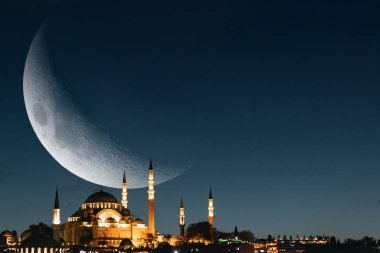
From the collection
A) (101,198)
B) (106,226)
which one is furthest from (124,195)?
(106,226)

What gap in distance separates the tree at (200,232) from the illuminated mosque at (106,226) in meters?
2.02

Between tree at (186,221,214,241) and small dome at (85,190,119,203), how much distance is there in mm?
14000

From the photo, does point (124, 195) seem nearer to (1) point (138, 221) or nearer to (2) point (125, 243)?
(1) point (138, 221)

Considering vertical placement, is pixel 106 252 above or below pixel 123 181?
below

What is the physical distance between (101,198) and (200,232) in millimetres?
17800

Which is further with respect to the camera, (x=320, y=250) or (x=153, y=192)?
(x=320, y=250)

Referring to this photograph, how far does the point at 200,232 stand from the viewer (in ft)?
316

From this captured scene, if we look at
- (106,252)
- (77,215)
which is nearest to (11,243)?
(77,215)

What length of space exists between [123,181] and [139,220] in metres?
7.98

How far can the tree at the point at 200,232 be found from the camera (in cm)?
9594

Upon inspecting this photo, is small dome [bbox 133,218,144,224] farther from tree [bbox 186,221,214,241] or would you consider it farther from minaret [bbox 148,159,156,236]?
tree [bbox 186,221,214,241]

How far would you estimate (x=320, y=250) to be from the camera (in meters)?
109

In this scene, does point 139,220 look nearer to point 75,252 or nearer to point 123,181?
point 123,181

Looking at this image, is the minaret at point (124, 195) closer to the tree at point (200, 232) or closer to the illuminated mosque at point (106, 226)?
the illuminated mosque at point (106, 226)
